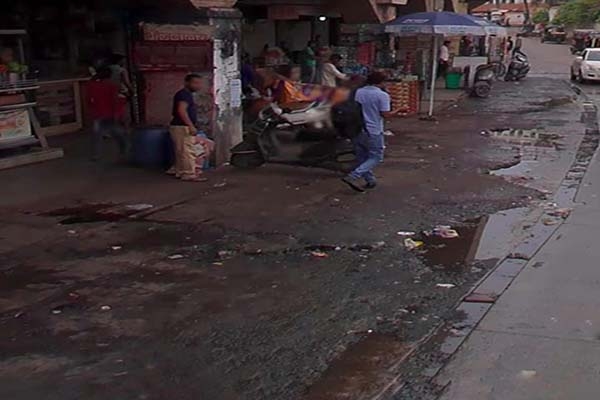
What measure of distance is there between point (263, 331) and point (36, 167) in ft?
24.7

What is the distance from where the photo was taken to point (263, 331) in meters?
6.04

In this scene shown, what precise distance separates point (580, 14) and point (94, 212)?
85359mm

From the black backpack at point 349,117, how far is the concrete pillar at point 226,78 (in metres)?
1.77

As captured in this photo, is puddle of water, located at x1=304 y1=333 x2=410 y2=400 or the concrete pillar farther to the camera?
the concrete pillar

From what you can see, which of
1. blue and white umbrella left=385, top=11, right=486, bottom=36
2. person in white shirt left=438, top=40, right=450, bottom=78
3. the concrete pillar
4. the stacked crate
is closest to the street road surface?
the concrete pillar

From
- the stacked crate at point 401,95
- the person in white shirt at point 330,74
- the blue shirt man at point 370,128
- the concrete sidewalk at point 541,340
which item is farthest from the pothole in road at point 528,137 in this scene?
the concrete sidewalk at point 541,340

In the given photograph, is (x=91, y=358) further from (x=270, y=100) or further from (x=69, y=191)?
(x=270, y=100)

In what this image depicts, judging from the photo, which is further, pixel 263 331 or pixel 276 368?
pixel 263 331

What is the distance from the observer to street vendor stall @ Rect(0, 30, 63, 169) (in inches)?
479

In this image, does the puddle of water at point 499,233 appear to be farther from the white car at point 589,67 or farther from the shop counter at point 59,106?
the white car at point 589,67

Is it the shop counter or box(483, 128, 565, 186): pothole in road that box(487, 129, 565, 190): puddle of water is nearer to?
box(483, 128, 565, 186): pothole in road

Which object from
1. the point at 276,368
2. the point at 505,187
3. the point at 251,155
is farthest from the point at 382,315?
the point at 251,155

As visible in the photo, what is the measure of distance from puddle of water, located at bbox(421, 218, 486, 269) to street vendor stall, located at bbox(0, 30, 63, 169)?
271 inches

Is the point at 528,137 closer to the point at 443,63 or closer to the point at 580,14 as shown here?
the point at 443,63
